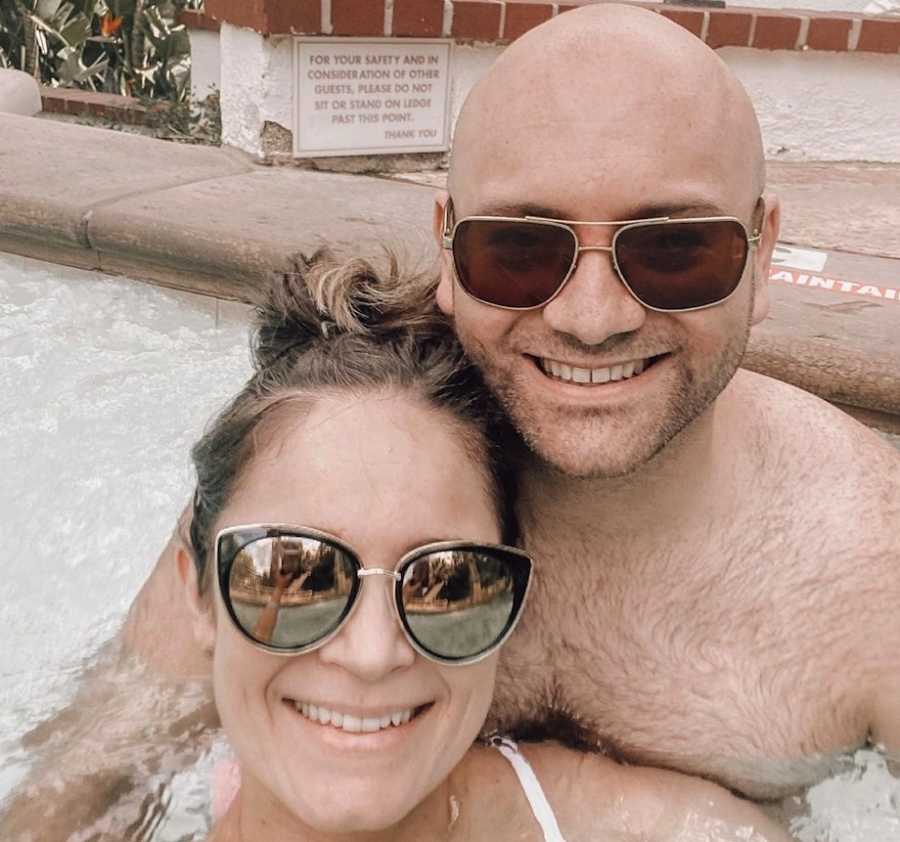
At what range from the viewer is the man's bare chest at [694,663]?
76.9 inches

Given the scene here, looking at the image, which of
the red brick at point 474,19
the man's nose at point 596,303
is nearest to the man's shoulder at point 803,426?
the man's nose at point 596,303

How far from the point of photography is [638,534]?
1981mm

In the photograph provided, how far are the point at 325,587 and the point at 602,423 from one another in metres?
0.54

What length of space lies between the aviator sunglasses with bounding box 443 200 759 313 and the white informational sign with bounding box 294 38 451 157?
10.7ft

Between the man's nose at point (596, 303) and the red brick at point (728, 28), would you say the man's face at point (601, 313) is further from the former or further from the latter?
the red brick at point (728, 28)

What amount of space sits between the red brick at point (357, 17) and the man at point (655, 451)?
9.72 ft

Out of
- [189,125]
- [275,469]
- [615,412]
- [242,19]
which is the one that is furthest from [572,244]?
[189,125]

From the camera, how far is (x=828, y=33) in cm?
546

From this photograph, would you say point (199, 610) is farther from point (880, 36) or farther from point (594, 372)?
point (880, 36)

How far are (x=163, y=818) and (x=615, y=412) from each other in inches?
43.0

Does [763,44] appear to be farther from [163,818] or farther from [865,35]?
[163,818]

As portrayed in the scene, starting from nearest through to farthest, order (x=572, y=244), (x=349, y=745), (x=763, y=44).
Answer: (x=349, y=745) → (x=572, y=244) → (x=763, y=44)

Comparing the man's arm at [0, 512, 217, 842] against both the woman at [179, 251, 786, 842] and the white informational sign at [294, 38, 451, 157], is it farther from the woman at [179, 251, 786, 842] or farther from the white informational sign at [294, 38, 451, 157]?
the white informational sign at [294, 38, 451, 157]

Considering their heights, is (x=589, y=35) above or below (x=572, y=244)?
above
